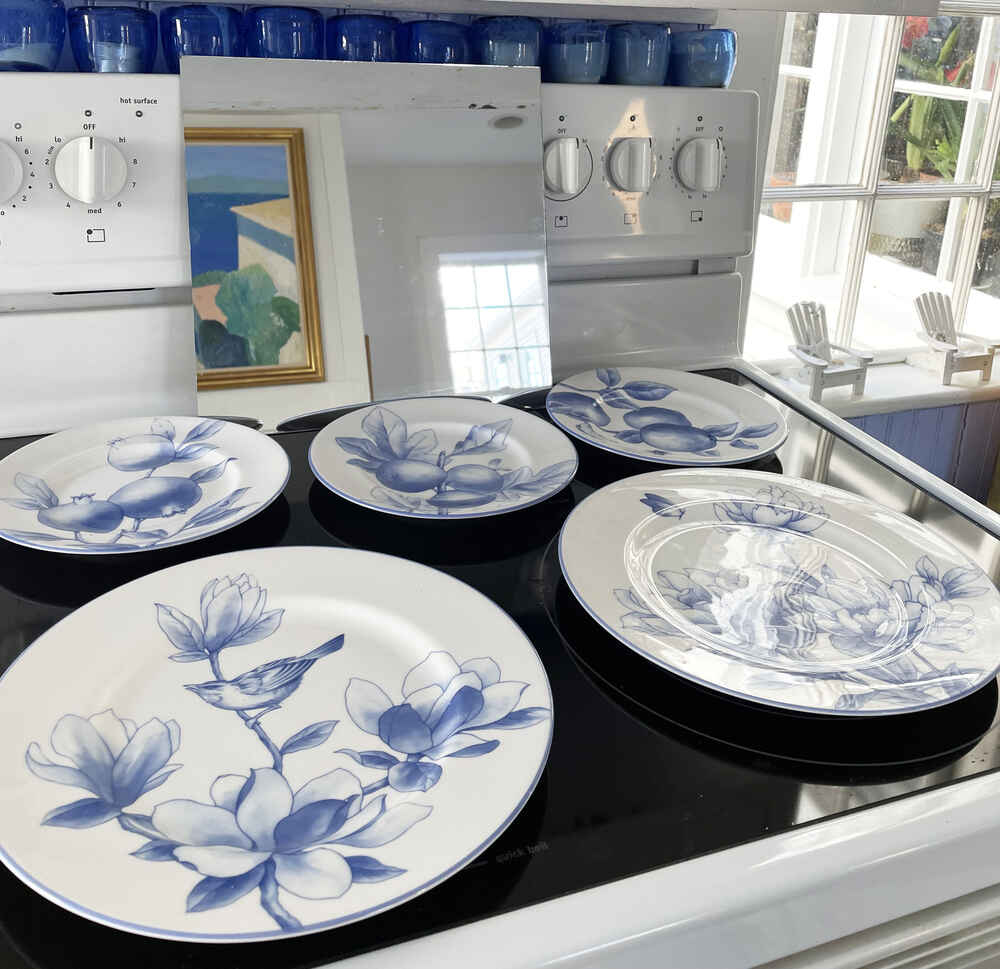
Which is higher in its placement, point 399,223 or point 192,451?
point 399,223

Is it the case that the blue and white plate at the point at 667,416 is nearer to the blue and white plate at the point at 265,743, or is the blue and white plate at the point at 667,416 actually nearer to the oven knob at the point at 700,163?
the oven knob at the point at 700,163

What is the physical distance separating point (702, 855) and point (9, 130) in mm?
721

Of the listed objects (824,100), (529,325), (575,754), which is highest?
(824,100)

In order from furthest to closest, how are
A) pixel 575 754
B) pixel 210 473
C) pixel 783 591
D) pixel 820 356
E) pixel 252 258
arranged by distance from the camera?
pixel 820 356 → pixel 252 258 → pixel 210 473 → pixel 783 591 → pixel 575 754

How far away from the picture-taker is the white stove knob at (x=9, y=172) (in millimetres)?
713

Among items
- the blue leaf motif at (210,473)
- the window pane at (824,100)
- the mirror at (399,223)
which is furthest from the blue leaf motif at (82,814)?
the window pane at (824,100)

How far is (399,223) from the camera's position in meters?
0.84

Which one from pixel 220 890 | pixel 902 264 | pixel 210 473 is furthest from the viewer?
pixel 902 264

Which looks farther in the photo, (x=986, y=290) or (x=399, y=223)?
(x=986, y=290)

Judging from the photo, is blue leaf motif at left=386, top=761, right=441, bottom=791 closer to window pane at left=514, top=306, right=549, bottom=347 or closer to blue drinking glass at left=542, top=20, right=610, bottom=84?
window pane at left=514, top=306, right=549, bottom=347

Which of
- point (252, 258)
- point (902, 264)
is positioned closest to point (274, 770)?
point (252, 258)

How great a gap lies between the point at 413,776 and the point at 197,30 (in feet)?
2.14

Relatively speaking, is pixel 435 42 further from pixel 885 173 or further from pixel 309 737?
pixel 885 173

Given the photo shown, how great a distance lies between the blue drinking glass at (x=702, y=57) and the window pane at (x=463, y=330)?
33 cm
